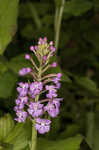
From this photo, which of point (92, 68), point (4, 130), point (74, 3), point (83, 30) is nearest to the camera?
point (4, 130)

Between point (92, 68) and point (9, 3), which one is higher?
Answer: point (9, 3)

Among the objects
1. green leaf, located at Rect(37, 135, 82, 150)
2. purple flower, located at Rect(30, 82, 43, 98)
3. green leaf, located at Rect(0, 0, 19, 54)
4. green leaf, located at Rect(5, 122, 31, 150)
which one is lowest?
green leaf, located at Rect(37, 135, 82, 150)

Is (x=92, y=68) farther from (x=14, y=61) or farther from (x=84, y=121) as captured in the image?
(x=14, y=61)

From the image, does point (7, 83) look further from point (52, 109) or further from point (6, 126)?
point (52, 109)

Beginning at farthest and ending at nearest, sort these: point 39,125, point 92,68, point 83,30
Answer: point 92,68 → point 83,30 → point 39,125

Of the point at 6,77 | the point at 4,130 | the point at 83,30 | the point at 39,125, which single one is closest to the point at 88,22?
the point at 83,30

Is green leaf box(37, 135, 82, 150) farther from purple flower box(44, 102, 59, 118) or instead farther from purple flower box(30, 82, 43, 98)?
purple flower box(30, 82, 43, 98)

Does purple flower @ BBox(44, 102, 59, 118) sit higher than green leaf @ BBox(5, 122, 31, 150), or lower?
higher

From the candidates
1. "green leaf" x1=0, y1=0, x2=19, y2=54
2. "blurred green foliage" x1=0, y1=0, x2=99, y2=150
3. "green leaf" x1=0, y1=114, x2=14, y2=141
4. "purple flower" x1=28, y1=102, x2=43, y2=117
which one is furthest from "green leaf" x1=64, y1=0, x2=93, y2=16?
"purple flower" x1=28, y1=102, x2=43, y2=117
